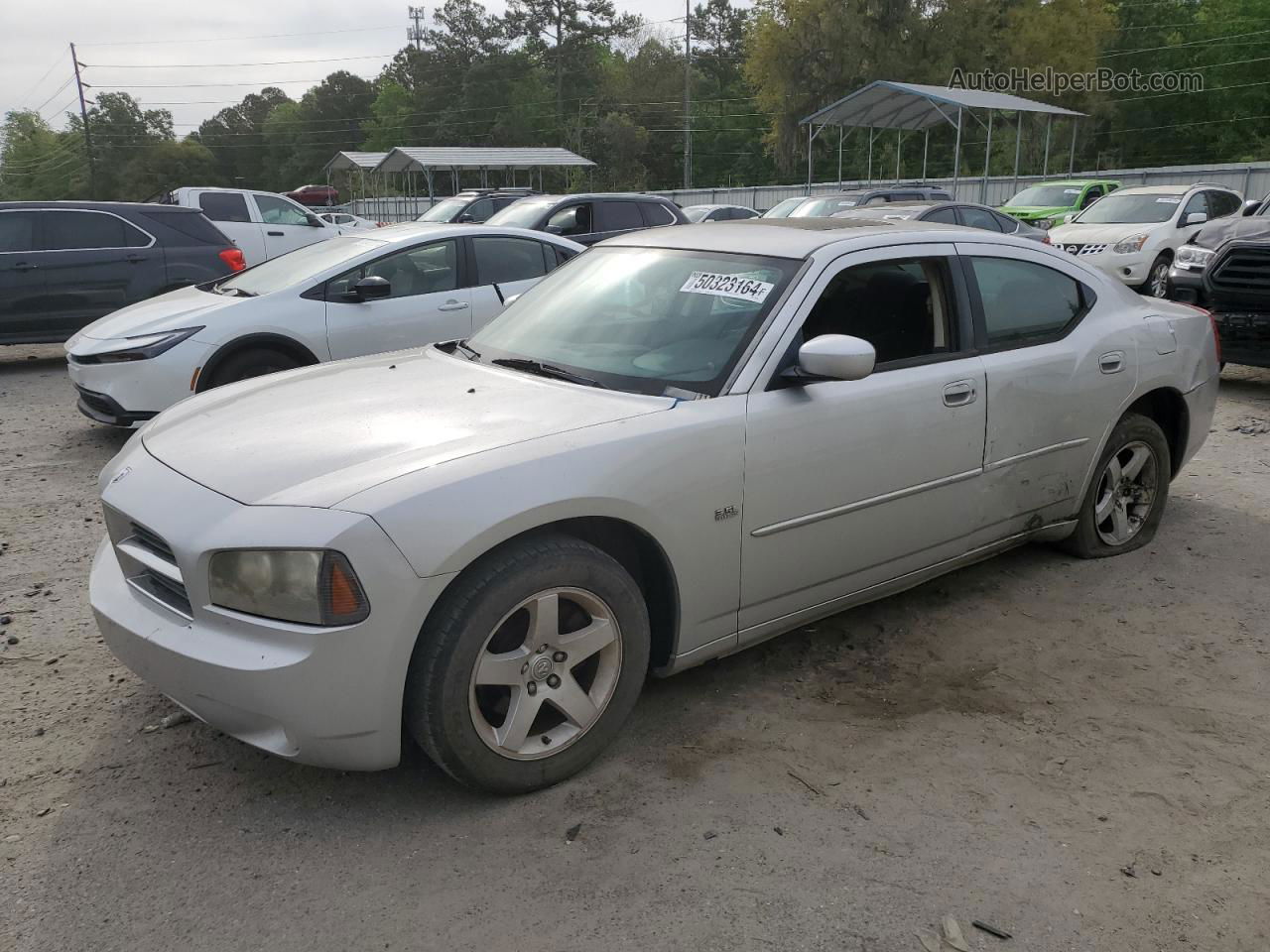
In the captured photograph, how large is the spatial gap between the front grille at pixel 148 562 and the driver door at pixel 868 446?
1670 millimetres

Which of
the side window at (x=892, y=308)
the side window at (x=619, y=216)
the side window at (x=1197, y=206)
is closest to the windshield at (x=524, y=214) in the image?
the side window at (x=619, y=216)

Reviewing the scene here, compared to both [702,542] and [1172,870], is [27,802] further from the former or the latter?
[1172,870]

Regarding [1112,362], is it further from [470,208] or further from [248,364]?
[470,208]

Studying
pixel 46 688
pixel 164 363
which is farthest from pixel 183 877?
pixel 164 363

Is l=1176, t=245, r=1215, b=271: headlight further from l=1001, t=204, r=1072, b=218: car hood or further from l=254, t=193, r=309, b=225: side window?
l=254, t=193, r=309, b=225: side window

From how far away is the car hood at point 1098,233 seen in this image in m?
14.2

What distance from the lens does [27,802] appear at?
9.66 feet

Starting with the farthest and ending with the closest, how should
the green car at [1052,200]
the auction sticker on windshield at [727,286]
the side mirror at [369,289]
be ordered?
the green car at [1052,200] < the side mirror at [369,289] < the auction sticker on windshield at [727,286]

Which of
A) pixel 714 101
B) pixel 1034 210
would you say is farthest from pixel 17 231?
pixel 714 101

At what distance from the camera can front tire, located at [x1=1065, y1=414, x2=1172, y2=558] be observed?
472 centimetres

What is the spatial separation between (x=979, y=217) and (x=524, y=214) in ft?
22.1

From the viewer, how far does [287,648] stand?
2.58m

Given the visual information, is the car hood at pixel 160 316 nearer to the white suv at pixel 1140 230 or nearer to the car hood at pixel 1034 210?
the white suv at pixel 1140 230

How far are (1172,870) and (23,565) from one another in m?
4.78
